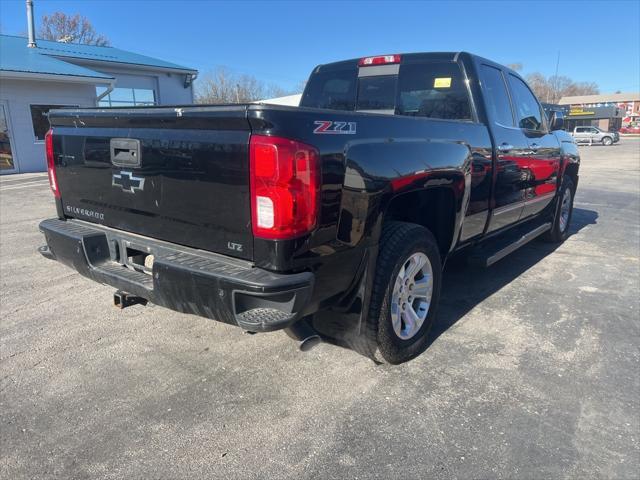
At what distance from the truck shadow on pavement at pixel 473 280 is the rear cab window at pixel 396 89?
145 cm

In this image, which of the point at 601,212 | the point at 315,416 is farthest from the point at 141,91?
the point at 315,416

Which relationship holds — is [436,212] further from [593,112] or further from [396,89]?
[593,112]

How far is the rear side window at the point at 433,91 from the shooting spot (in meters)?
4.20

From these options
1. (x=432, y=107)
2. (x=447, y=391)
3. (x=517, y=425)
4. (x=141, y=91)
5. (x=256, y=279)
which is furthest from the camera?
(x=141, y=91)

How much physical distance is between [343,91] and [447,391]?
3313mm

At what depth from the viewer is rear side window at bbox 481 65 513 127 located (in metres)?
4.29

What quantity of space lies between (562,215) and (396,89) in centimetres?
356

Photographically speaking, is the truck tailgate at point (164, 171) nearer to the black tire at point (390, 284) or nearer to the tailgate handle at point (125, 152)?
the tailgate handle at point (125, 152)

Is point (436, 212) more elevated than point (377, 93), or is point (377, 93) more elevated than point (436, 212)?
point (377, 93)

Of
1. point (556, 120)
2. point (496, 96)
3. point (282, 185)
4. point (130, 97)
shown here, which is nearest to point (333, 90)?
point (496, 96)

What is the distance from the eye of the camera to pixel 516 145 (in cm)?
454

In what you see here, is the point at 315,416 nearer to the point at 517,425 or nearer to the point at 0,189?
the point at 517,425

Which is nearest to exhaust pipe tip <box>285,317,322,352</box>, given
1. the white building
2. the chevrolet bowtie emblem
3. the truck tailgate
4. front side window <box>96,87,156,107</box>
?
the truck tailgate

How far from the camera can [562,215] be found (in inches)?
264
